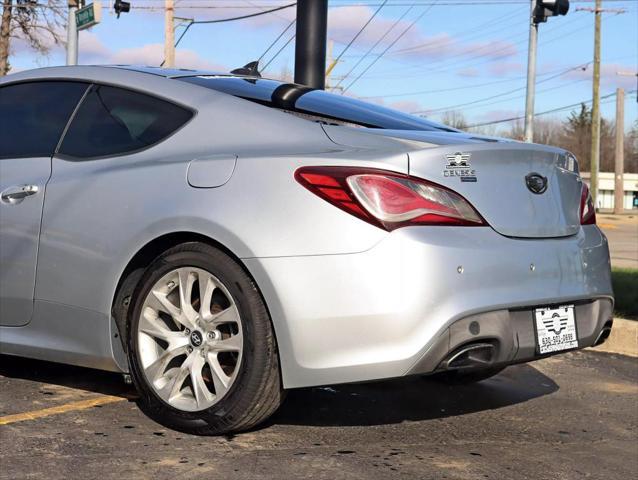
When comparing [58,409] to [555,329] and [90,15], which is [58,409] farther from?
[90,15]

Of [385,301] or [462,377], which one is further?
[462,377]

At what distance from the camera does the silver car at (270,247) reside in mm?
3240

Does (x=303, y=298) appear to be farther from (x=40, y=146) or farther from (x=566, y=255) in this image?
(x=40, y=146)

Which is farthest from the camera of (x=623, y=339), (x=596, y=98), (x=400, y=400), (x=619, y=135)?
(x=619, y=135)

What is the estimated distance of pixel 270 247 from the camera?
3.32 meters

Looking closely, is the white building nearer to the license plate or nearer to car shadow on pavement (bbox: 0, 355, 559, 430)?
car shadow on pavement (bbox: 0, 355, 559, 430)

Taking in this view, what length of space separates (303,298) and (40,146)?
1.72m

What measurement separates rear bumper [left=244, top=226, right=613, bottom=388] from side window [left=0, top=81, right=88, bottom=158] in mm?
1442

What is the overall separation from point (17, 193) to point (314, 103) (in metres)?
1.42

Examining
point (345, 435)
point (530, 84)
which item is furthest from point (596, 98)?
point (345, 435)

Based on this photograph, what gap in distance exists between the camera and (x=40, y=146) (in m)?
4.23

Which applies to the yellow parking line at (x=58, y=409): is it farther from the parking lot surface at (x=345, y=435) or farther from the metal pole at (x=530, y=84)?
the metal pole at (x=530, y=84)

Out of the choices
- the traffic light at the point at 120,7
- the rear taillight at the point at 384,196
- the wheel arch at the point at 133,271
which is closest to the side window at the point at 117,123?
the wheel arch at the point at 133,271

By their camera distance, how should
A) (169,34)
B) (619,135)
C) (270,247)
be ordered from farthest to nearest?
1. (619,135)
2. (169,34)
3. (270,247)
